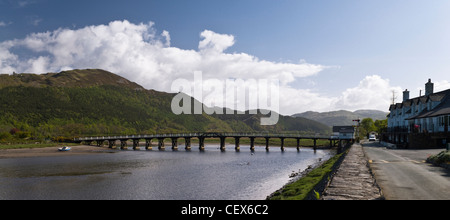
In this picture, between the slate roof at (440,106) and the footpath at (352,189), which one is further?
the slate roof at (440,106)

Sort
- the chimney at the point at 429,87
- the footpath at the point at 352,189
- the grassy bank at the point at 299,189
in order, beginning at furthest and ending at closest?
1. the chimney at the point at 429,87
2. the grassy bank at the point at 299,189
3. the footpath at the point at 352,189

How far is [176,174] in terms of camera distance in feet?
146

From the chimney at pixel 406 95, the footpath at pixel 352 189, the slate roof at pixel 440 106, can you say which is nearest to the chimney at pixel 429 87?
the slate roof at pixel 440 106

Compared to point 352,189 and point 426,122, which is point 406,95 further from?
point 352,189

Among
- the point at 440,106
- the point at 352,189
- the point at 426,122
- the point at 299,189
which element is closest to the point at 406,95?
the point at 440,106

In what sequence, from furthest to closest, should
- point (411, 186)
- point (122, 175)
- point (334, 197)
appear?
point (122, 175) → point (411, 186) → point (334, 197)

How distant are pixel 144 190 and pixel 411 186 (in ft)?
81.3

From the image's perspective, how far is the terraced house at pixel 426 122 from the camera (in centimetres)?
5041

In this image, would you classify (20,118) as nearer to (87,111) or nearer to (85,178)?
(87,111)

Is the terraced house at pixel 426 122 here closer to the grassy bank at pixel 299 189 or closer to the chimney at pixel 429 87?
the chimney at pixel 429 87

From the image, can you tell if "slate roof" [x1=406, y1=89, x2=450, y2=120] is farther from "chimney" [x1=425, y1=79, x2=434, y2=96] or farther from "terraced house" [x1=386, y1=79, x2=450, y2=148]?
"chimney" [x1=425, y1=79, x2=434, y2=96]

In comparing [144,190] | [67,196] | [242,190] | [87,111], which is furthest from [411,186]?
[87,111]

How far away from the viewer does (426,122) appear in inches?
2223

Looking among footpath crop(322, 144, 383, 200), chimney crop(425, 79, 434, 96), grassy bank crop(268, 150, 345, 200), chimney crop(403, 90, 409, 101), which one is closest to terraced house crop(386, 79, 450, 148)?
chimney crop(425, 79, 434, 96)
